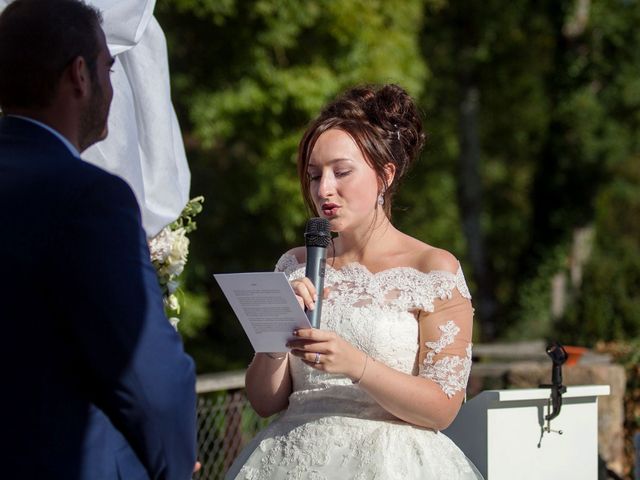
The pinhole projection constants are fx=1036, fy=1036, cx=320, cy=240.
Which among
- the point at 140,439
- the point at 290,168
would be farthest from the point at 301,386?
the point at 290,168

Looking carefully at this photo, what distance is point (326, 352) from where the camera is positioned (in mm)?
2959

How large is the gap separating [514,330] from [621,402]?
9.50 meters

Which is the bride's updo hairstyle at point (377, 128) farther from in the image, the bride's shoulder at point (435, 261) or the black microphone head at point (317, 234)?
the black microphone head at point (317, 234)

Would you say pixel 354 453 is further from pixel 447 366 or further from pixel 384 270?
pixel 384 270

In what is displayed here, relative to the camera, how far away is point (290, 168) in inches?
488

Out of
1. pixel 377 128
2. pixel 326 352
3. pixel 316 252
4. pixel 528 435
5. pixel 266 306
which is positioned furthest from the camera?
pixel 528 435

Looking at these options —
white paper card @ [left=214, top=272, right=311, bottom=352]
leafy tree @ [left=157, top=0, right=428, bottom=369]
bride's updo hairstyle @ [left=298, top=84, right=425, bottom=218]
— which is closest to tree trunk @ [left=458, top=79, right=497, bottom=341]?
leafy tree @ [left=157, top=0, right=428, bottom=369]

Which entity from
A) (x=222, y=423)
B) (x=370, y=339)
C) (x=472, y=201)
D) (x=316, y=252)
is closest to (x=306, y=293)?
(x=316, y=252)

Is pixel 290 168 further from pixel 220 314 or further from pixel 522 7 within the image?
pixel 522 7

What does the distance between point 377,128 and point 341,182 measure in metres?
0.27

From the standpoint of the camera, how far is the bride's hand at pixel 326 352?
114 inches

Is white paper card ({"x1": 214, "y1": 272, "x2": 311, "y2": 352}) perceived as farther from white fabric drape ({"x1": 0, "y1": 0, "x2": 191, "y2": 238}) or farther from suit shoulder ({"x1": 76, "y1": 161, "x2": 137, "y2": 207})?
suit shoulder ({"x1": 76, "y1": 161, "x2": 137, "y2": 207})

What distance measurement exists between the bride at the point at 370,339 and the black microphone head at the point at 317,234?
0.32 metres

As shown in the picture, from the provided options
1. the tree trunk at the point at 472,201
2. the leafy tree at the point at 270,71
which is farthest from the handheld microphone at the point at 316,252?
the tree trunk at the point at 472,201
